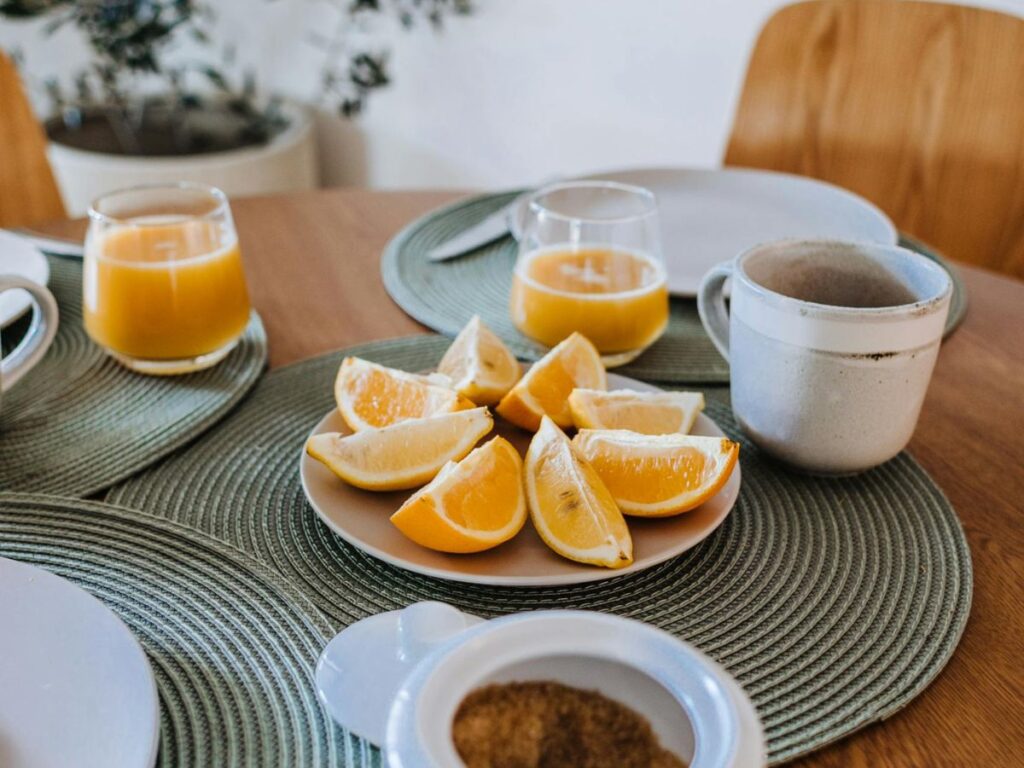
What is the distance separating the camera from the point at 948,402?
0.83 metres

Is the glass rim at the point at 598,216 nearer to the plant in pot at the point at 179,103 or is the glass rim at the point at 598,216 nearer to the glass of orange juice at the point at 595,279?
the glass of orange juice at the point at 595,279

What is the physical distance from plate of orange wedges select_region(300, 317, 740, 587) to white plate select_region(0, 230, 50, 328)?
0.34 m

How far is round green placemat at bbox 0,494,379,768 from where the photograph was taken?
18.6 inches

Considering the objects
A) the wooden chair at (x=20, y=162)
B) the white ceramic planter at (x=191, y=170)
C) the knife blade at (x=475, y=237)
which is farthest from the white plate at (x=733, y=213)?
the white ceramic planter at (x=191, y=170)

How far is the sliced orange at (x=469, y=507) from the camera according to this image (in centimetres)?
57

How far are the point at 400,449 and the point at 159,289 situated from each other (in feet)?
1.06

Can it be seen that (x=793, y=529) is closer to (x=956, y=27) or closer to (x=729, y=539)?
(x=729, y=539)

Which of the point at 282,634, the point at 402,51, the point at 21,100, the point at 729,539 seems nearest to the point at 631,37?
the point at 402,51

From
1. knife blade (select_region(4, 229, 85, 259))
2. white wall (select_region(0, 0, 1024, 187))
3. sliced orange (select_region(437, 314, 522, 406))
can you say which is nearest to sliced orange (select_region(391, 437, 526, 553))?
sliced orange (select_region(437, 314, 522, 406))

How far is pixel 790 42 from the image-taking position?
152 cm

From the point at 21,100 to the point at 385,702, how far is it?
1.31 meters

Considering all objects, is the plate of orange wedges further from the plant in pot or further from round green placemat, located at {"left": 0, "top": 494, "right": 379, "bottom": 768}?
the plant in pot

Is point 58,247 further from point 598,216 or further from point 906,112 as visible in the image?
point 906,112

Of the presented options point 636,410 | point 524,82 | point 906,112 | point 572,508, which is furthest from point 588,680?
point 524,82
